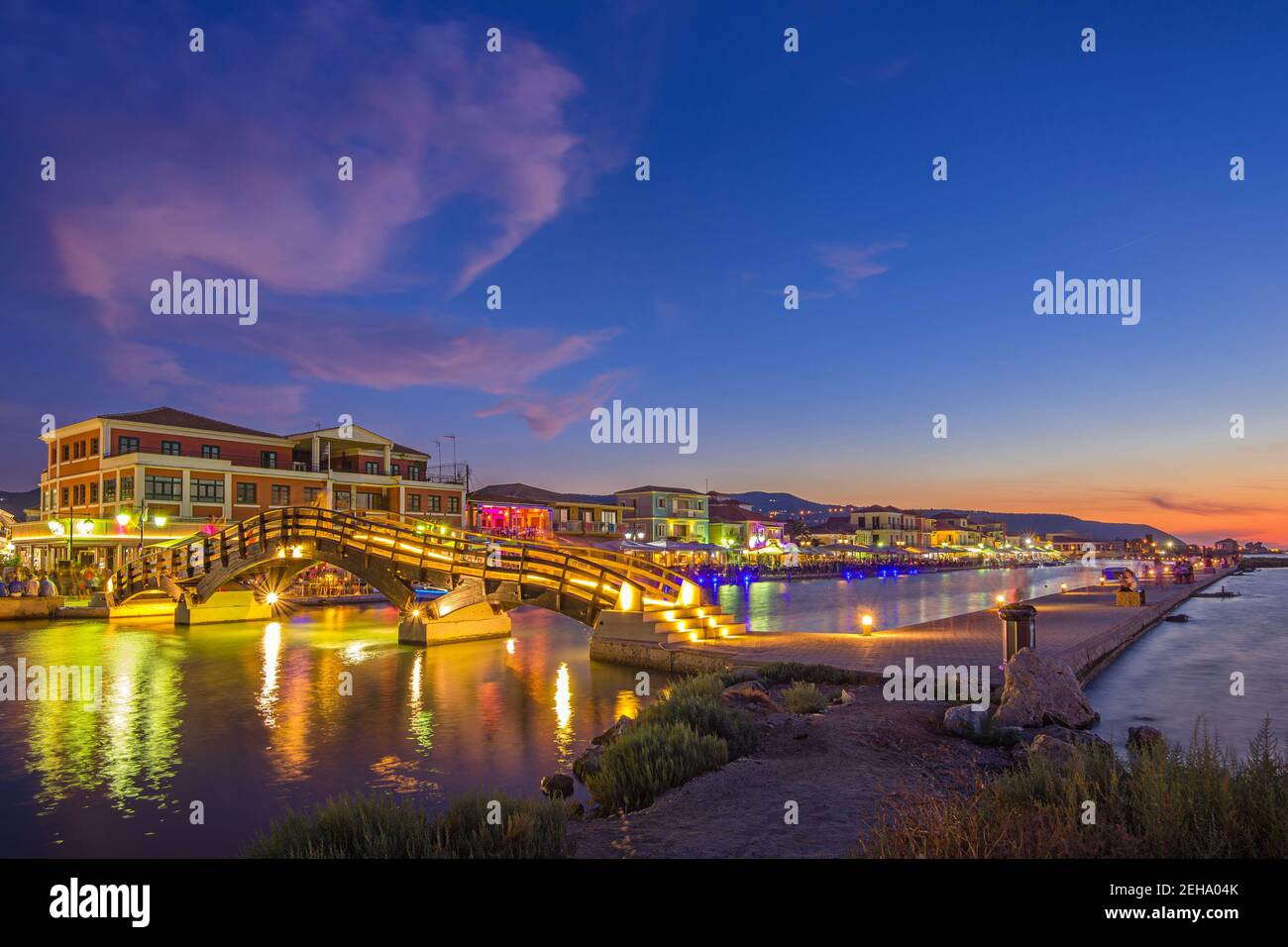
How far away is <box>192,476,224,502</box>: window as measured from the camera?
5134 centimetres

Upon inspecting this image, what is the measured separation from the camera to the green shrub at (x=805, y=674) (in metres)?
15.8

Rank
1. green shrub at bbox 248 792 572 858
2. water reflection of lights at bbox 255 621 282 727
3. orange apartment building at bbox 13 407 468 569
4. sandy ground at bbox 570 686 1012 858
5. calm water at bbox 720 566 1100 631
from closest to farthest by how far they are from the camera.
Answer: green shrub at bbox 248 792 572 858 → sandy ground at bbox 570 686 1012 858 → water reflection of lights at bbox 255 621 282 727 → calm water at bbox 720 566 1100 631 → orange apartment building at bbox 13 407 468 569

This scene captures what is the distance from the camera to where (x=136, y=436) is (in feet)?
167

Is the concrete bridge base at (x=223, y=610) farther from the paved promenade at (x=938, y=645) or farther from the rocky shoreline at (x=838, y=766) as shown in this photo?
the rocky shoreline at (x=838, y=766)

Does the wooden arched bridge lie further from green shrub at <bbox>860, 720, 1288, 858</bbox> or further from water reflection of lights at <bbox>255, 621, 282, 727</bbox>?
green shrub at <bbox>860, 720, 1288, 858</bbox>

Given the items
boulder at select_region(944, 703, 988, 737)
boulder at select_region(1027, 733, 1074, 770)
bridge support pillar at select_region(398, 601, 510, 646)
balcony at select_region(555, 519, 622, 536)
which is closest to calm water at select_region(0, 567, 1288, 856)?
bridge support pillar at select_region(398, 601, 510, 646)

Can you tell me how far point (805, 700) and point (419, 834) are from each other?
27.1 ft

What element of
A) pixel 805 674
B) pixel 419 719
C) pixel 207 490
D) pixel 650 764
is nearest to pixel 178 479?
pixel 207 490

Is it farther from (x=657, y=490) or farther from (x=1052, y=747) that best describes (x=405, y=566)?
(x=657, y=490)

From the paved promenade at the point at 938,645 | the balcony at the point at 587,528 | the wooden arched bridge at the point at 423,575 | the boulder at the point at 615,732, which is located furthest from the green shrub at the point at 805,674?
the balcony at the point at 587,528

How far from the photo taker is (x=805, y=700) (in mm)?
13547

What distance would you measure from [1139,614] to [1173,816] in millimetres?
30936

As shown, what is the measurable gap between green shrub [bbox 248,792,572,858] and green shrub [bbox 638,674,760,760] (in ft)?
12.7

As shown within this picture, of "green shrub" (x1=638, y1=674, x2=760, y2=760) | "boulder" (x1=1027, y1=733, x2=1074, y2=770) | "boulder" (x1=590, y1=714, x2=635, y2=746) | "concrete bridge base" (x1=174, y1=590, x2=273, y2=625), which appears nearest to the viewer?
"boulder" (x1=1027, y1=733, x2=1074, y2=770)
